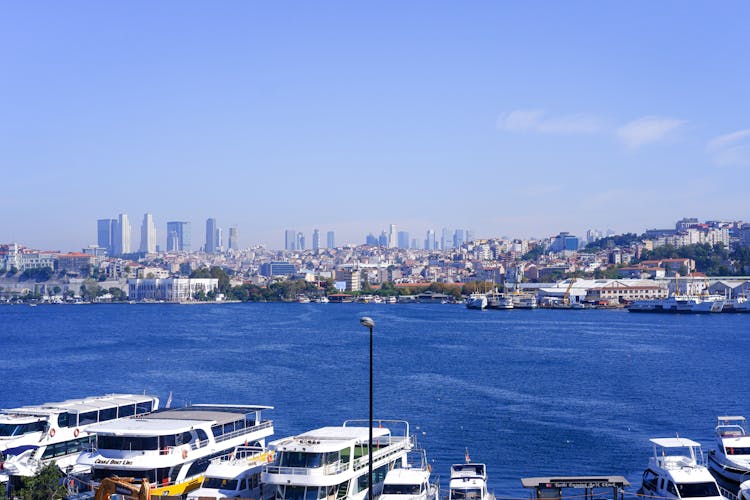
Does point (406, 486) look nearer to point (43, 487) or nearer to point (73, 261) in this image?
point (43, 487)

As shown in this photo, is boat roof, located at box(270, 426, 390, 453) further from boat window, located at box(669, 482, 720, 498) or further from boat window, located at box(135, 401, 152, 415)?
boat window, located at box(135, 401, 152, 415)

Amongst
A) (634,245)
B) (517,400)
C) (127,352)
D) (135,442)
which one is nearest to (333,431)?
(135,442)

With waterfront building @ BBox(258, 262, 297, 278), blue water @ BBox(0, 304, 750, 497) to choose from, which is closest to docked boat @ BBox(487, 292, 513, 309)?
blue water @ BBox(0, 304, 750, 497)

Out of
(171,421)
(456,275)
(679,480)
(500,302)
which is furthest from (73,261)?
(679,480)

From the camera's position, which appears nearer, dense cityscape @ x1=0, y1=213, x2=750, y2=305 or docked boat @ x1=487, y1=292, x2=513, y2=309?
docked boat @ x1=487, y1=292, x2=513, y2=309

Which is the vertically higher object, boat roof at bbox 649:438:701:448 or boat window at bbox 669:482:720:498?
boat roof at bbox 649:438:701:448

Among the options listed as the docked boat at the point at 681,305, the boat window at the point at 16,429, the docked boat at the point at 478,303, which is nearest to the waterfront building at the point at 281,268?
the docked boat at the point at 478,303

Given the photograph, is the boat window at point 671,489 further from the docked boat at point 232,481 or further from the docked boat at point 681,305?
the docked boat at point 681,305
